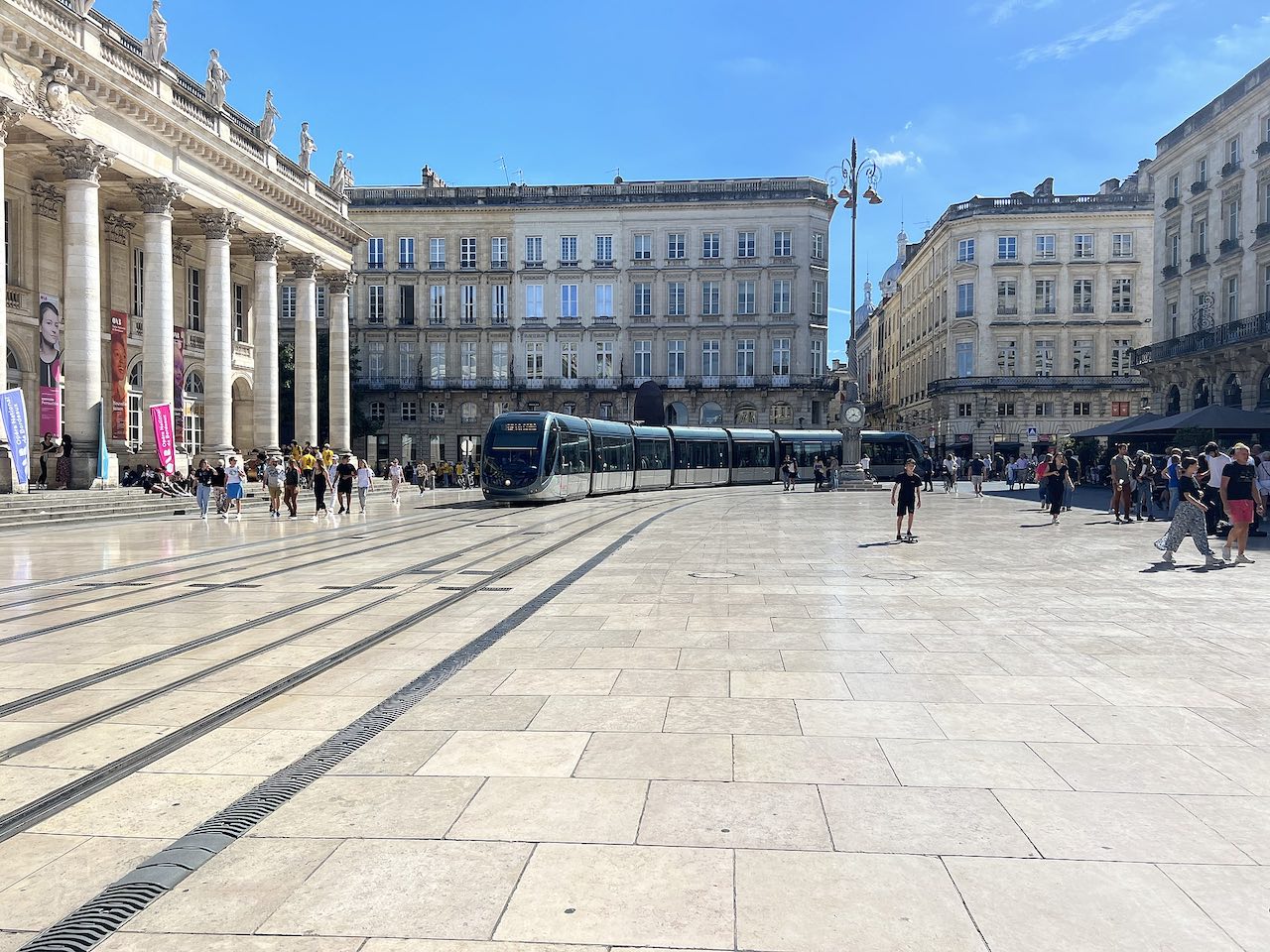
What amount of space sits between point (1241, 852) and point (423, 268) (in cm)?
6141

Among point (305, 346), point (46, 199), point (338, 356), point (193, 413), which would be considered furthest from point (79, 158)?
point (338, 356)

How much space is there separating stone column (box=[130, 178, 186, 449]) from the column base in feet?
23.2

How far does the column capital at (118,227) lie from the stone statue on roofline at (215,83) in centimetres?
517

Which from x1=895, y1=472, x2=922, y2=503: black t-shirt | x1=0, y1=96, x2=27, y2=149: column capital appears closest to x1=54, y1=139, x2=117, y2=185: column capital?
x1=0, y1=96, x2=27, y2=149: column capital

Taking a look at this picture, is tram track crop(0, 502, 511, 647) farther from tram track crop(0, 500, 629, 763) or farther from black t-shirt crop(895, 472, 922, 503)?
black t-shirt crop(895, 472, 922, 503)

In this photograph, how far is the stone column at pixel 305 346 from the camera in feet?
128

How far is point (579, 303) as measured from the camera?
6119 cm

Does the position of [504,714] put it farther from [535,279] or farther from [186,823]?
[535,279]

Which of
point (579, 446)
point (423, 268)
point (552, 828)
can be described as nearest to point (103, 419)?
point (579, 446)

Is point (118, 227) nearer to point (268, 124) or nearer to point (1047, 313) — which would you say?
point (268, 124)

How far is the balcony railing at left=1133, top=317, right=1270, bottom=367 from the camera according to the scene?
34.3m

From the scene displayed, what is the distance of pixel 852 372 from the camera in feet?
108

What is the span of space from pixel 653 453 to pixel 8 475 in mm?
22321

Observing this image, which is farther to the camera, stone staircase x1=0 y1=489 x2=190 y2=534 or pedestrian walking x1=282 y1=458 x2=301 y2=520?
pedestrian walking x1=282 y1=458 x2=301 y2=520
